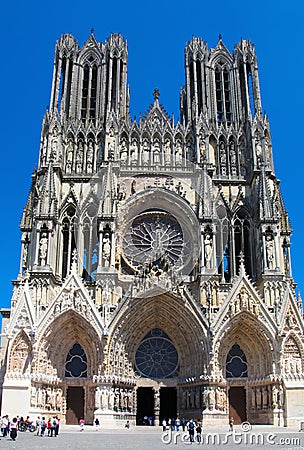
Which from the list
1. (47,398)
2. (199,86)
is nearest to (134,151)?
(199,86)

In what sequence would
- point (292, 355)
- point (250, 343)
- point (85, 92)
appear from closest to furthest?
point (292, 355) < point (250, 343) < point (85, 92)

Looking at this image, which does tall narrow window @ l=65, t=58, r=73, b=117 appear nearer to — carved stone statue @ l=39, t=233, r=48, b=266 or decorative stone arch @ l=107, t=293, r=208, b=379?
carved stone statue @ l=39, t=233, r=48, b=266

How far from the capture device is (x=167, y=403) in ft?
81.5

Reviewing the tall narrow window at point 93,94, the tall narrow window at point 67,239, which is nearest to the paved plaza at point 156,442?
the tall narrow window at point 67,239

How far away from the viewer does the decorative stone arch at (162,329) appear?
23.4m

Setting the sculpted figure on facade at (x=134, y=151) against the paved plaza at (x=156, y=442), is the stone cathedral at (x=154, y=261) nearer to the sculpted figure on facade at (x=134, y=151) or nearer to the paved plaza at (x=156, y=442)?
the sculpted figure on facade at (x=134, y=151)

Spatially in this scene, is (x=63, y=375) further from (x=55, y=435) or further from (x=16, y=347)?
(x=55, y=435)

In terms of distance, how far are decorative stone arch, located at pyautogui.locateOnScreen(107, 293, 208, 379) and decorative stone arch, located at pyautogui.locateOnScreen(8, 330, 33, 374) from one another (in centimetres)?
349

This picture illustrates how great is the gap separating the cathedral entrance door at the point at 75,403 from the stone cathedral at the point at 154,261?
0.05 metres

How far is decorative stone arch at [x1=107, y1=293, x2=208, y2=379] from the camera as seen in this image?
23.4m

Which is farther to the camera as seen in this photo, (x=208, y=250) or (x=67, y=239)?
(x=67, y=239)

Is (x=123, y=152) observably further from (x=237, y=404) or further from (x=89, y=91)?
(x=237, y=404)

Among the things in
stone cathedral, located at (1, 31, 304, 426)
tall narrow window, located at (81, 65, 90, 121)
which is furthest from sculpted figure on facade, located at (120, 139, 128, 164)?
tall narrow window, located at (81, 65, 90, 121)

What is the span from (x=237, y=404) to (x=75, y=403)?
7332mm
